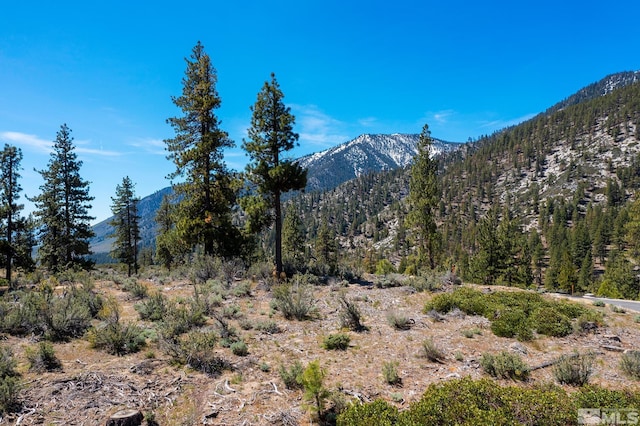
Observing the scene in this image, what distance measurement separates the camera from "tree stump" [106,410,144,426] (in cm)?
518

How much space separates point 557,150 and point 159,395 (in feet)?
827

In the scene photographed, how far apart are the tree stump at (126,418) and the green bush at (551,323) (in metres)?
11.7

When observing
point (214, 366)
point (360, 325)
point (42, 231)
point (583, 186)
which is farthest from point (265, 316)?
point (583, 186)

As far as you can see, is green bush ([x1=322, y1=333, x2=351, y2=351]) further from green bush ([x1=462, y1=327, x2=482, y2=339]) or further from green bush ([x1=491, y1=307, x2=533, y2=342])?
green bush ([x1=491, y1=307, x2=533, y2=342])

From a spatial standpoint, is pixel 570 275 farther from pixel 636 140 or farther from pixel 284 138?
pixel 636 140

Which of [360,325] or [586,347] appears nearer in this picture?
[586,347]

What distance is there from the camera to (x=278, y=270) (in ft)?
61.8

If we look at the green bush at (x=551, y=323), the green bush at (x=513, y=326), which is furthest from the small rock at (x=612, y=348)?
the green bush at (x=513, y=326)

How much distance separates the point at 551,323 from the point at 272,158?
1584 centimetres

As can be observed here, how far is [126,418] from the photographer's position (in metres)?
5.24

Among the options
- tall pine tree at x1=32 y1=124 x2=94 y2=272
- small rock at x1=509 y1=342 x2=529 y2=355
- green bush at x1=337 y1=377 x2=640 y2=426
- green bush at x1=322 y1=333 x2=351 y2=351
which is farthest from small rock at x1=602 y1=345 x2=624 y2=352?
tall pine tree at x1=32 y1=124 x2=94 y2=272

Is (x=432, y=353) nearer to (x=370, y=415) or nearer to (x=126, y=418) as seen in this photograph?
(x=370, y=415)

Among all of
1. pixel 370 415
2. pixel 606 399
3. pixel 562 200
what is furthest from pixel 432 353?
pixel 562 200

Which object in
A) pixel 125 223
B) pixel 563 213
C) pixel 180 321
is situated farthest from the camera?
pixel 563 213
